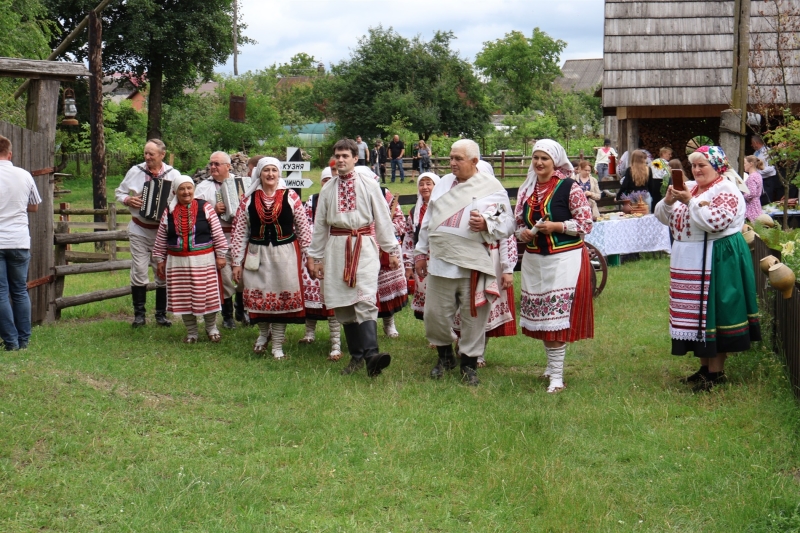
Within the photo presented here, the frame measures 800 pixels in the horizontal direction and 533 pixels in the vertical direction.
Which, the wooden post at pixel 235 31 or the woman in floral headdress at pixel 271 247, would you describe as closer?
the woman in floral headdress at pixel 271 247

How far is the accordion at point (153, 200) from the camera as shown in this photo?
9.84 m

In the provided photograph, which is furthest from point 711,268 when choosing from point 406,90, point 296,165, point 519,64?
point 519,64

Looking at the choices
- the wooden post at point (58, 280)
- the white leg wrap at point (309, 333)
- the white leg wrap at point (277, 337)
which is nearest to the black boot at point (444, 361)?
the white leg wrap at point (277, 337)

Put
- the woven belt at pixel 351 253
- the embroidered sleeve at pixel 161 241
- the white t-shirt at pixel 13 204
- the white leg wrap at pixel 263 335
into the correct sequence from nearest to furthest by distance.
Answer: the woven belt at pixel 351 253 < the white t-shirt at pixel 13 204 < the white leg wrap at pixel 263 335 < the embroidered sleeve at pixel 161 241

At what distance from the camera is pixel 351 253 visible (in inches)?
312

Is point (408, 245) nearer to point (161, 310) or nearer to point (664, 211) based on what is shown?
point (161, 310)

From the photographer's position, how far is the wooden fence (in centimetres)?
665

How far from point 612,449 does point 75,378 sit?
3.97m

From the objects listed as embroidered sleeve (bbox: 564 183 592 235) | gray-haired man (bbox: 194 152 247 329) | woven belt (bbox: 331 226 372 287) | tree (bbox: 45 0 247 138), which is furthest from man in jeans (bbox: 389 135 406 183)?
embroidered sleeve (bbox: 564 183 592 235)

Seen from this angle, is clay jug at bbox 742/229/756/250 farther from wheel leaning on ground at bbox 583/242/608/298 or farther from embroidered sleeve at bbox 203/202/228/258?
embroidered sleeve at bbox 203/202/228/258

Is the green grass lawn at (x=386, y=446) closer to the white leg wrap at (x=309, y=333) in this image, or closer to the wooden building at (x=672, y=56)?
the white leg wrap at (x=309, y=333)

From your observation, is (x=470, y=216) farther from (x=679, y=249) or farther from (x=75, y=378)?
(x=75, y=378)

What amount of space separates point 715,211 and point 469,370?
2.29m

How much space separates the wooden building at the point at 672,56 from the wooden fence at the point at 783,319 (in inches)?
359
